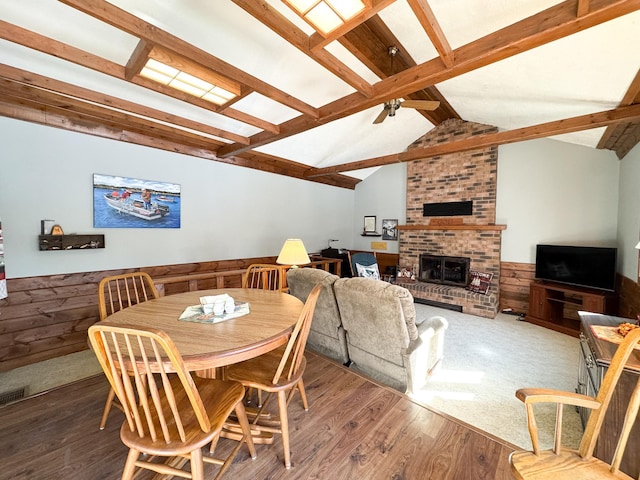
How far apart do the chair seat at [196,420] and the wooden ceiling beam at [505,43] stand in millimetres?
2671

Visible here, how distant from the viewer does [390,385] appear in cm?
236

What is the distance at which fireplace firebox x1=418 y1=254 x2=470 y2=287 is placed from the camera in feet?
17.4

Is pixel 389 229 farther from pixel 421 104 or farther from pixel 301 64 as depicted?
pixel 301 64

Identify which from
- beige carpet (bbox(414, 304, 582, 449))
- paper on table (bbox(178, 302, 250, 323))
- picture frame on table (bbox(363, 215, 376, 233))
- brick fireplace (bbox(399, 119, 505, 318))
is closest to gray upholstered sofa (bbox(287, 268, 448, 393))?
beige carpet (bbox(414, 304, 582, 449))

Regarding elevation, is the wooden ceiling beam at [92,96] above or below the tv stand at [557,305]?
above

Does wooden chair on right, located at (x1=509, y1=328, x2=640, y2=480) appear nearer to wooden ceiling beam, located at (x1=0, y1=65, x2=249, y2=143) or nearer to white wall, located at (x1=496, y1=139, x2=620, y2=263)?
wooden ceiling beam, located at (x1=0, y1=65, x2=249, y2=143)

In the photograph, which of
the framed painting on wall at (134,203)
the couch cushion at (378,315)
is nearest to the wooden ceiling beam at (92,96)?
the framed painting on wall at (134,203)

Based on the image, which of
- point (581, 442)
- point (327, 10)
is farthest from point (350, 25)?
point (581, 442)

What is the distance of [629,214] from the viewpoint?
10.7ft

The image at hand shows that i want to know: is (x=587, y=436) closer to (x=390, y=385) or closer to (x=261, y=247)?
(x=390, y=385)

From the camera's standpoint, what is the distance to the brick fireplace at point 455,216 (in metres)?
4.95

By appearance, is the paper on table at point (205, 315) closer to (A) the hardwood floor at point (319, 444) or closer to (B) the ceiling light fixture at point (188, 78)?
(A) the hardwood floor at point (319, 444)

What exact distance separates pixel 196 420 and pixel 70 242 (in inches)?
120

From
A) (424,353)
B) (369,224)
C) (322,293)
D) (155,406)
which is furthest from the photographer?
(369,224)
